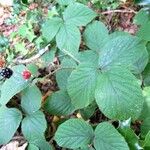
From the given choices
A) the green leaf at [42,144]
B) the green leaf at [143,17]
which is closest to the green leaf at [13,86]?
the green leaf at [42,144]

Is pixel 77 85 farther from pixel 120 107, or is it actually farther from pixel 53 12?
pixel 53 12

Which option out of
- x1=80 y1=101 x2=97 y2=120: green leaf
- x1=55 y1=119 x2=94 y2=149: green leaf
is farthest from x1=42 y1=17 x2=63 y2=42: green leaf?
x1=55 y1=119 x2=94 y2=149: green leaf

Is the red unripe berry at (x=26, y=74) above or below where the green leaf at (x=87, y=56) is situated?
below

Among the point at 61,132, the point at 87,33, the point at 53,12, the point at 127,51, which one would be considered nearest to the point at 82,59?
the point at 87,33

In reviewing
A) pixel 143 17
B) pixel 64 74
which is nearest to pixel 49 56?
pixel 64 74

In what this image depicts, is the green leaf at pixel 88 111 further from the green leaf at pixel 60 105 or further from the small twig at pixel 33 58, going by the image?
the small twig at pixel 33 58

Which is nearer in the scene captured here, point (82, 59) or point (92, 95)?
point (92, 95)
